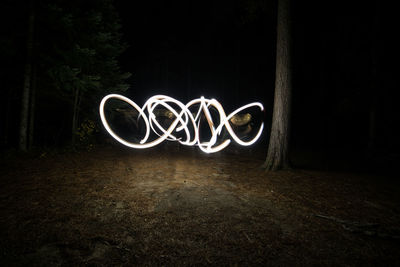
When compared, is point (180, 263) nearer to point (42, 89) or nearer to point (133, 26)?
point (42, 89)

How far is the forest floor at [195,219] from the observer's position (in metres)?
2.70

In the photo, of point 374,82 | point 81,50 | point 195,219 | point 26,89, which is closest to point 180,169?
point 195,219

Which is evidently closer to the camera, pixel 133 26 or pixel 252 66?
pixel 133 26

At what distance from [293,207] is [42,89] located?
1229cm

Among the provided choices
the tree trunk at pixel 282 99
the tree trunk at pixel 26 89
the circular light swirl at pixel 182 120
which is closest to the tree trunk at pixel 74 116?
the tree trunk at pixel 26 89

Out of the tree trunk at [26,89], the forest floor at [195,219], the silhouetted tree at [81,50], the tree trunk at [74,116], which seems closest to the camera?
the forest floor at [195,219]

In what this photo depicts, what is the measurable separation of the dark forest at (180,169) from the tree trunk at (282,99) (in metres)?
0.04

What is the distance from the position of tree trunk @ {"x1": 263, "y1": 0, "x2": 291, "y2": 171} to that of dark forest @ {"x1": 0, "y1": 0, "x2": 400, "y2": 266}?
1.5 inches

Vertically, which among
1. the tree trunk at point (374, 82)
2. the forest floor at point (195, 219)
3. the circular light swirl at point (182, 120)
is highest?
the tree trunk at point (374, 82)

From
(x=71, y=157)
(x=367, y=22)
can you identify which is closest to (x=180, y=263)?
(x=71, y=157)

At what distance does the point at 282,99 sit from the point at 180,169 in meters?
4.52

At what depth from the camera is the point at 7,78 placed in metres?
9.55

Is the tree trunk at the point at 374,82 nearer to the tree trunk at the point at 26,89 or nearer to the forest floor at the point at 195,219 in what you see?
the forest floor at the point at 195,219

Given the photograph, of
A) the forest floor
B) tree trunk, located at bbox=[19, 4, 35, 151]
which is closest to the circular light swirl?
the forest floor
